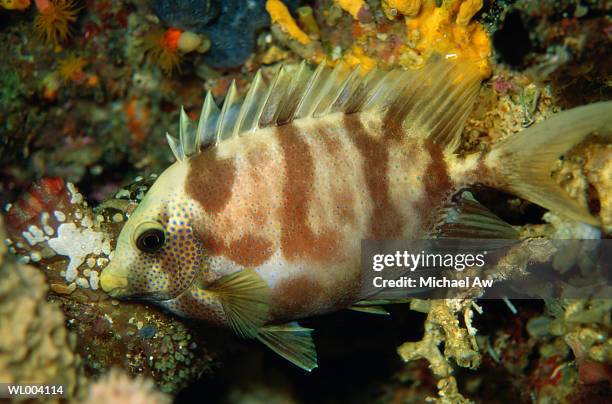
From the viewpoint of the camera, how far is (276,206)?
2.71 meters

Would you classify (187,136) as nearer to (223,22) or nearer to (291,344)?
(291,344)

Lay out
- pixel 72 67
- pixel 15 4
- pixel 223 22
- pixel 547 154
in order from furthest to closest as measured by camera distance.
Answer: pixel 72 67, pixel 223 22, pixel 15 4, pixel 547 154

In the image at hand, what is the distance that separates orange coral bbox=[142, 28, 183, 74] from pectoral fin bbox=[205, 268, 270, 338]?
7.62ft

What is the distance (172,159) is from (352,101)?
2.50 m

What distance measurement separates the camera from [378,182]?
2809 millimetres

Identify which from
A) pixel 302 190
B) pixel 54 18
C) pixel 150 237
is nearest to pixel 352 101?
pixel 302 190

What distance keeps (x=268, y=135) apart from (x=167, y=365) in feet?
5.62

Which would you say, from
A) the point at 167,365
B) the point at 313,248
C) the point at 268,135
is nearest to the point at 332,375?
the point at 167,365

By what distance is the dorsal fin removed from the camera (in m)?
2.79

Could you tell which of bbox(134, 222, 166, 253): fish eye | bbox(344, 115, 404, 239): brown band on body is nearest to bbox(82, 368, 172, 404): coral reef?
bbox(134, 222, 166, 253): fish eye

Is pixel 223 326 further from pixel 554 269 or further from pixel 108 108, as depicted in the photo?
pixel 108 108

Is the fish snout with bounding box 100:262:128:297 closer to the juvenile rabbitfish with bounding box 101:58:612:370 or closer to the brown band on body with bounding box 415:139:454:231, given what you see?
the juvenile rabbitfish with bounding box 101:58:612:370

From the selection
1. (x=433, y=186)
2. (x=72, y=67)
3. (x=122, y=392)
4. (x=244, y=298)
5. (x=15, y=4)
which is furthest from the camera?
(x=72, y=67)

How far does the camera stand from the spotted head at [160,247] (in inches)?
106
